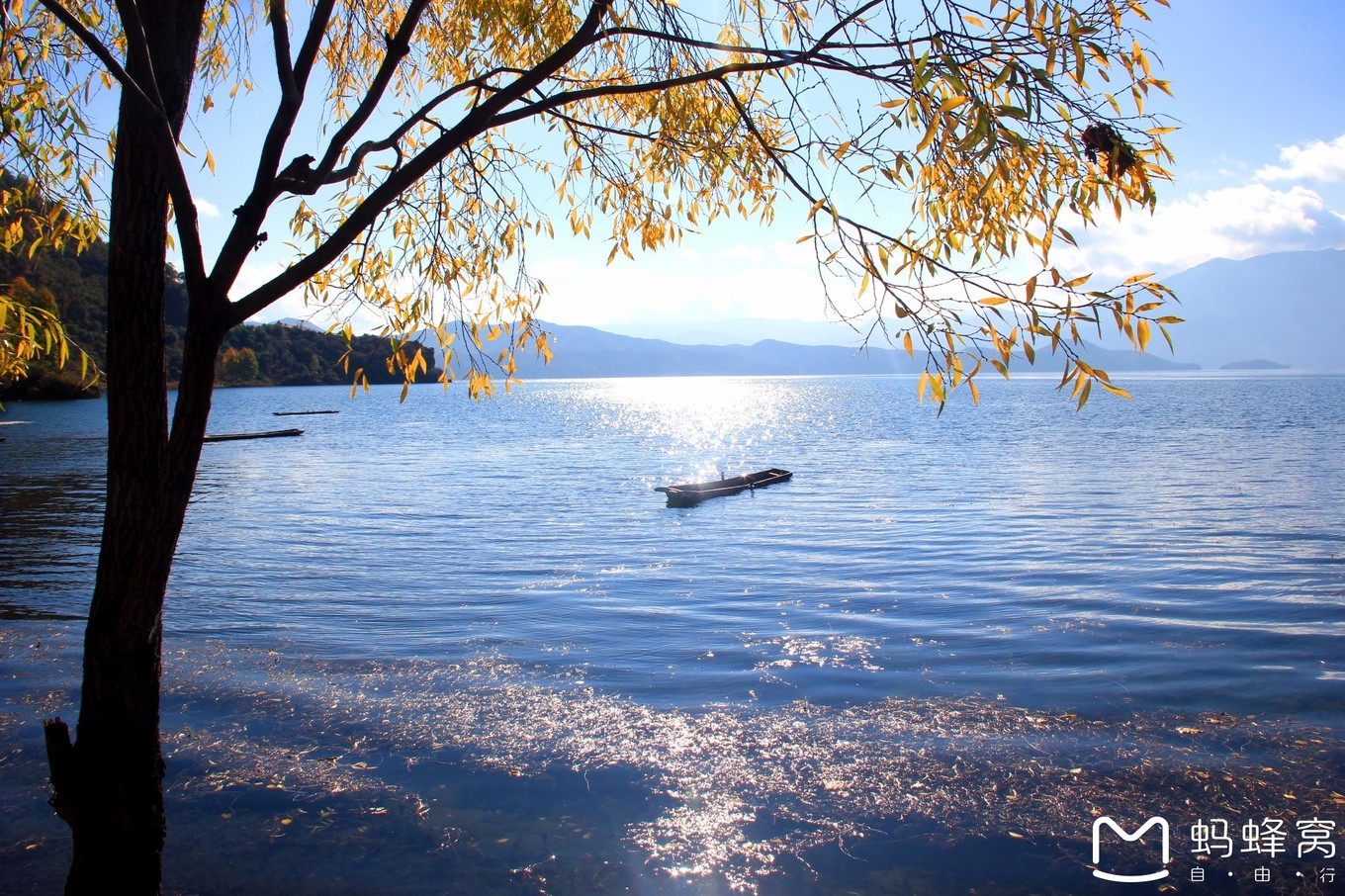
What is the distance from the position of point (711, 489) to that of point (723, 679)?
62.3 ft

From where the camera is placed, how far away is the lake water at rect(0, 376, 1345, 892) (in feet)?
23.4

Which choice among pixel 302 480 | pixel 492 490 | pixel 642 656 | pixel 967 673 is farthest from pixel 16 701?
pixel 302 480

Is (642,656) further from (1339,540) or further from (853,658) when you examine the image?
(1339,540)

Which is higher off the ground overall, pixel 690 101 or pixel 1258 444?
pixel 690 101

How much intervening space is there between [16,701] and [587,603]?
8.21 meters

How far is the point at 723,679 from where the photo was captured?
11.1 metres

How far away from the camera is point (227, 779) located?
8.16 meters

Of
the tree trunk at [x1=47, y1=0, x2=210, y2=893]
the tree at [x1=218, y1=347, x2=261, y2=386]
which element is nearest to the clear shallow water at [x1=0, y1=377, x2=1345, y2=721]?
the tree trunk at [x1=47, y1=0, x2=210, y2=893]

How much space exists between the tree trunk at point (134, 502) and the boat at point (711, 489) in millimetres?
23057

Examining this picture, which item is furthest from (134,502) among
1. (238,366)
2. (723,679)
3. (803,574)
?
(238,366)

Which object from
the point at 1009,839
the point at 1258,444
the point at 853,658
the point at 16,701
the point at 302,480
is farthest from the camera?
the point at 1258,444

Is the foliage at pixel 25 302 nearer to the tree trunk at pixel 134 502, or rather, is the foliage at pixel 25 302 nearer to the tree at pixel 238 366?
the tree trunk at pixel 134 502

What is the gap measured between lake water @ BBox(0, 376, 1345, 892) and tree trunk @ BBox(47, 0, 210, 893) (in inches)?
103

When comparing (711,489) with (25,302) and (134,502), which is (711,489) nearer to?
(25,302)
